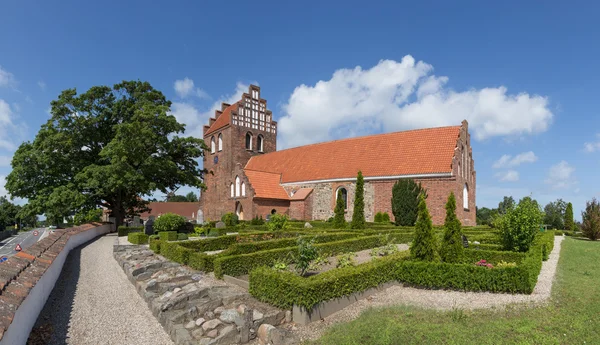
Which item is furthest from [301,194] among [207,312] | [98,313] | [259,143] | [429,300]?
[207,312]

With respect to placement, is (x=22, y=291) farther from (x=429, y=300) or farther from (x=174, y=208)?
(x=174, y=208)

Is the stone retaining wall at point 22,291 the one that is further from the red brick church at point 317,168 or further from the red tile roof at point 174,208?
the red tile roof at point 174,208

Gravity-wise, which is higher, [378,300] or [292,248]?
[292,248]

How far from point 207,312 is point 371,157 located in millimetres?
23035

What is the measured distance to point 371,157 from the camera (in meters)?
28.2

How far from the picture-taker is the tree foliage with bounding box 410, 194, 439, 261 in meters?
9.38

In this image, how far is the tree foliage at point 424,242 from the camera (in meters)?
9.38

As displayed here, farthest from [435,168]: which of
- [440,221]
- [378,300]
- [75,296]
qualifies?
[75,296]

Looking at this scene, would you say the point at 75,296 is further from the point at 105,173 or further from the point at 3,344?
the point at 105,173

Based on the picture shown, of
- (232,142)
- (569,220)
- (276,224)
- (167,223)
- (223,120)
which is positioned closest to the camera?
(276,224)

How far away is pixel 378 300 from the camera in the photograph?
798cm

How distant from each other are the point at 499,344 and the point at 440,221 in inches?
733

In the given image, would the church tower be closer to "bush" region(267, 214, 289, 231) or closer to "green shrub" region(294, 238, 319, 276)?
"bush" region(267, 214, 289, 231)

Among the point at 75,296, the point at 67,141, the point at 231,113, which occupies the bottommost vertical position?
the point at 75,296
